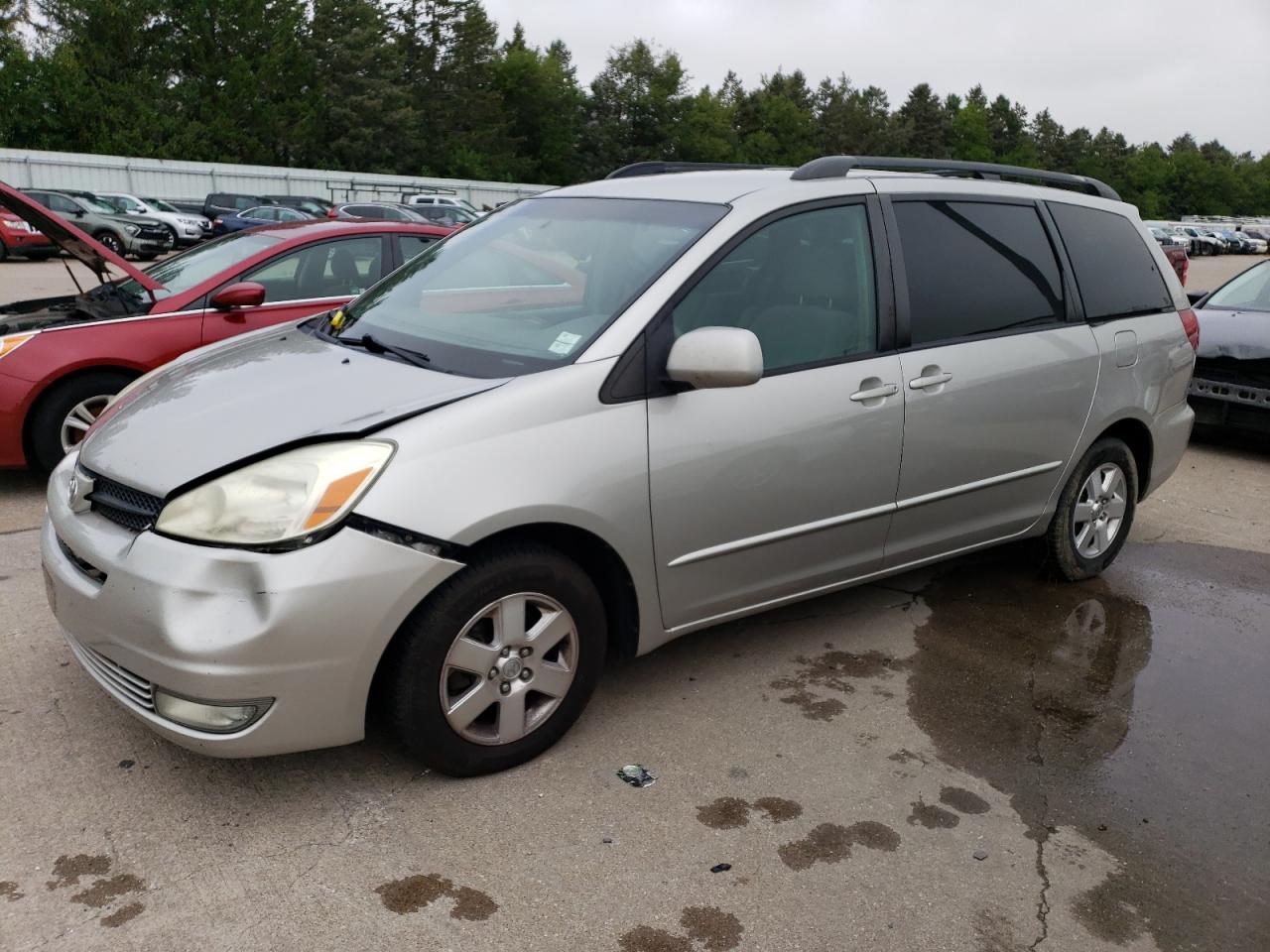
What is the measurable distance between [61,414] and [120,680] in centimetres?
333

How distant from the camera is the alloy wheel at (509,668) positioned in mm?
3119

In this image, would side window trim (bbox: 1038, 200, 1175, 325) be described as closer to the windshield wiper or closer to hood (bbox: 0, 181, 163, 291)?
the windshield wiper

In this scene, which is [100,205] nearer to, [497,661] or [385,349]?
[385,349]

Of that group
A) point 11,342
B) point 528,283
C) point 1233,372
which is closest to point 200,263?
point 11,342

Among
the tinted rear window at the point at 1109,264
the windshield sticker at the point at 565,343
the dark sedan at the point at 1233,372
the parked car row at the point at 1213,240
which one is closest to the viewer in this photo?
the windshield sticker at the point at 565,343

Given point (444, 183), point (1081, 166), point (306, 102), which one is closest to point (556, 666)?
point (444, 183)

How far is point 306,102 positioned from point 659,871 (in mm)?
66855

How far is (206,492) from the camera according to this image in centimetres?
293

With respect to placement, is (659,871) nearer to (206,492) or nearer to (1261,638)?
(206,492)

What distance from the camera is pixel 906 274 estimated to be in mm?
4137

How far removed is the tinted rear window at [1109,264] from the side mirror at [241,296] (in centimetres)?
392

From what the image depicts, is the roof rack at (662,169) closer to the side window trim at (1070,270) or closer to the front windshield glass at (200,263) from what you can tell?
the side window trim at (1070,270)

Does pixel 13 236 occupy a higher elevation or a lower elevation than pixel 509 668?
higher

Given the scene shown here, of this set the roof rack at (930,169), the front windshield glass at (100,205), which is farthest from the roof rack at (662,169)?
the front windshield glass at (100,205)
